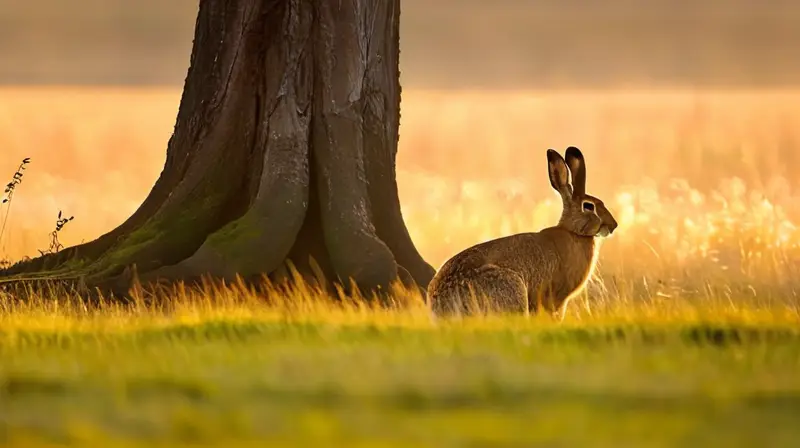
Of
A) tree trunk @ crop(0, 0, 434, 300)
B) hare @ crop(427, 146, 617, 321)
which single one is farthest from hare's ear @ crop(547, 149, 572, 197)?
tree trunk @ crop(0, 0, 434, 300)

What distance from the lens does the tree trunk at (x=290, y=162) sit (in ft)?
49.8

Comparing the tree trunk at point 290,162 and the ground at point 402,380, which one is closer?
the ground at point 402,380

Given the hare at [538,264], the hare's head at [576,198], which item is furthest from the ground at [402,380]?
the hare's head at [576,198]

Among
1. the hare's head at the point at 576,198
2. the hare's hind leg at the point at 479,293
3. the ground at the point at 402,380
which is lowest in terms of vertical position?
the ground at the point at 402,380

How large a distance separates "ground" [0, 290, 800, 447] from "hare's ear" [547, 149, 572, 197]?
1.70 metres

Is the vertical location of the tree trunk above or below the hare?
above

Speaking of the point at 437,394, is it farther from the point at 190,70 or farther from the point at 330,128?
the point at 190,70

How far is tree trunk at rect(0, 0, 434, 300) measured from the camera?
15188 millimetres

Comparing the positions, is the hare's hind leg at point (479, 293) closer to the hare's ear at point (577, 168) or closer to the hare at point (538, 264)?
the hare at point (538, 264)

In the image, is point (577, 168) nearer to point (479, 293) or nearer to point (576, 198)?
point (576, 198)

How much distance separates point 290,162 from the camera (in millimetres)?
15477

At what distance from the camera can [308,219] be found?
51.5 feet

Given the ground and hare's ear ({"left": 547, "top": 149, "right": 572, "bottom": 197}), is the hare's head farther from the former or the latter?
the ground

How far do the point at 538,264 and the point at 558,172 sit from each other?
119 centimetres
